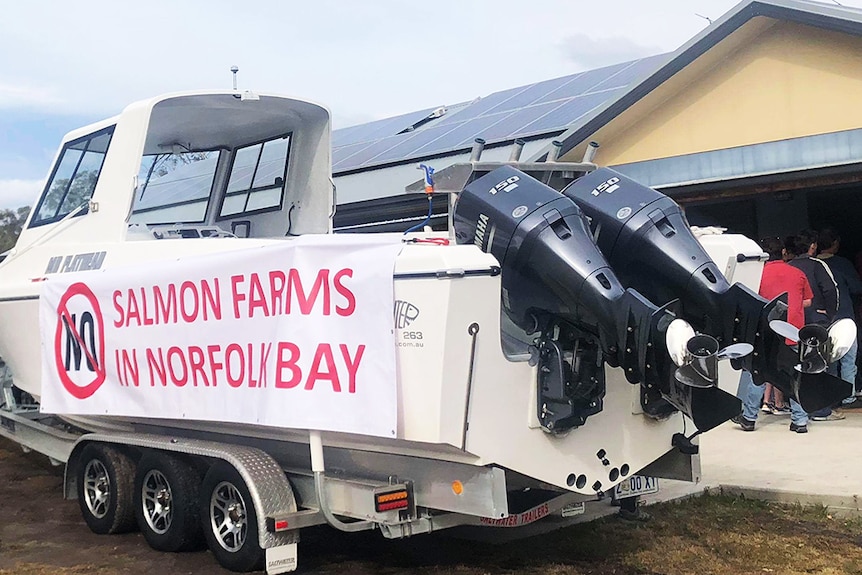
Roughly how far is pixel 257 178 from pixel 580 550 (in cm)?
418

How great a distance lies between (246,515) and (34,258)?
325 centimetres

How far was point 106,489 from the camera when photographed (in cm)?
705

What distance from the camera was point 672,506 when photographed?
7.38 metres

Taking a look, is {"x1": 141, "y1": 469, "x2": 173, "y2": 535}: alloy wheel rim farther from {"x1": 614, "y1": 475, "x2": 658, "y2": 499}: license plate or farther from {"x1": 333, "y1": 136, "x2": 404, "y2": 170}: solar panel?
{"x1": 333, "y1": 136, "x2": 404, "y2": 170}: solar panel

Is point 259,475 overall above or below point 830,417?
above

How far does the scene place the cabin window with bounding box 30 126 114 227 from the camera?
24.7 ft

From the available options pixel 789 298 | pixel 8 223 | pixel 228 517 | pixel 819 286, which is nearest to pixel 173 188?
pixel 228 517

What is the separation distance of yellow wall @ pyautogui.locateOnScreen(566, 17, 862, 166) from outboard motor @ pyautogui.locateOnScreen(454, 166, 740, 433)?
19.0 feet

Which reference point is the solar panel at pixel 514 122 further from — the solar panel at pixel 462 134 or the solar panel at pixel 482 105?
the solar panel at pixel 482 105

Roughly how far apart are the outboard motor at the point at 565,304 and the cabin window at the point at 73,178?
3498 millimetres

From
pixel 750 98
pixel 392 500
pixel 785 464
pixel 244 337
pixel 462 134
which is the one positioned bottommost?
pixel 785 464

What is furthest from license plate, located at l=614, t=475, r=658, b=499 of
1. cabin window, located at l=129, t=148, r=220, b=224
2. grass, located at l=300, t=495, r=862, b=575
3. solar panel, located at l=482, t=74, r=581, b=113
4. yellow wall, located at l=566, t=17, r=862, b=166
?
solar panel, located at l=482, t=74, r=581, b=113

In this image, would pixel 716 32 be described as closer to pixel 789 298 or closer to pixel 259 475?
pixel 789 298

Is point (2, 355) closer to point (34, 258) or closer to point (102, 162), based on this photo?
point (34, 258)
